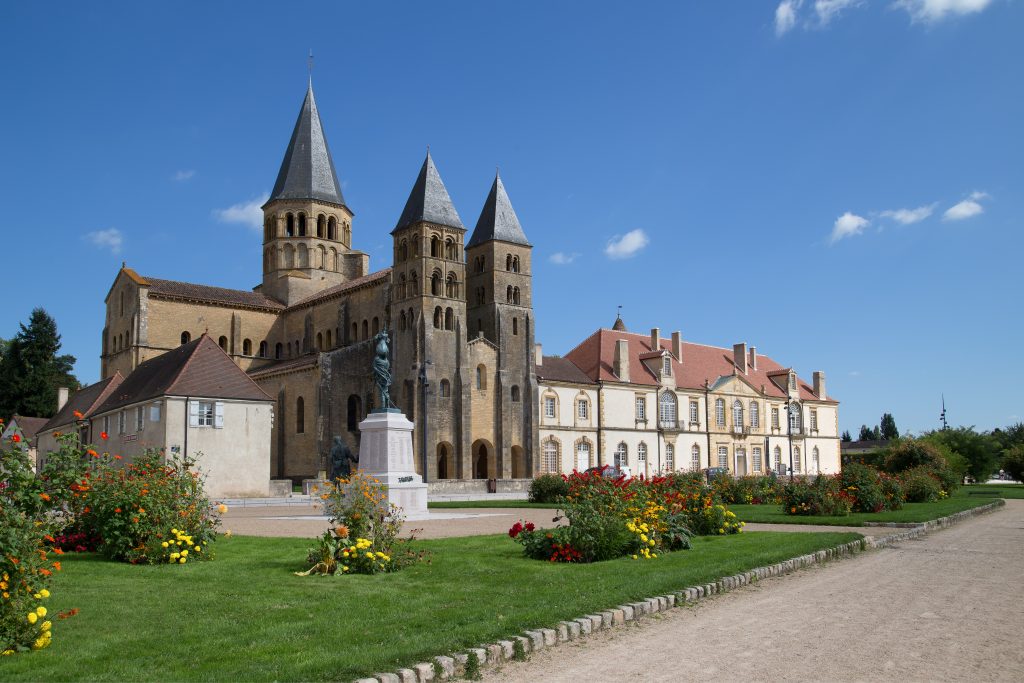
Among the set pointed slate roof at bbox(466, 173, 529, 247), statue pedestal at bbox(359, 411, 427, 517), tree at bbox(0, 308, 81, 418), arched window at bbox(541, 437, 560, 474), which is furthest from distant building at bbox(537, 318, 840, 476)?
tree at bbox(0, 308, 81, 418)

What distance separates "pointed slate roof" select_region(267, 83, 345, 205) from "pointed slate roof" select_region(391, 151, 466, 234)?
13.9 meters

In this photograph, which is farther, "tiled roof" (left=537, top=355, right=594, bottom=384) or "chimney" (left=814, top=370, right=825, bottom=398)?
"chimney" (left=814, top=370, right=825, bottom=398)

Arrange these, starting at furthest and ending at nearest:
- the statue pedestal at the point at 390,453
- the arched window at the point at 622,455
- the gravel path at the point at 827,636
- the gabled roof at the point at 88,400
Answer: the arched window at the point at 622,455
the gabled roof at the point at 88,400
the statue pedestal at the point at 390,453
the gravel path at the point at 827,636

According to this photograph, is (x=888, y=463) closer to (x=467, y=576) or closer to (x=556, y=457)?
(x=556, y=457)

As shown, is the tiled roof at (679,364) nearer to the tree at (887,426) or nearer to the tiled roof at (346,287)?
the tiled roof at (346,287)

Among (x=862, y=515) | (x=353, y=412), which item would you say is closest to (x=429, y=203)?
(x=353, y=412)

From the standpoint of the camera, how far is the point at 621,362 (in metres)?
61.5

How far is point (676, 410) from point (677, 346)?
19.9ft

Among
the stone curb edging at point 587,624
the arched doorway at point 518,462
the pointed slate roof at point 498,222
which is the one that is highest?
the pointed slate roof at point 498,222

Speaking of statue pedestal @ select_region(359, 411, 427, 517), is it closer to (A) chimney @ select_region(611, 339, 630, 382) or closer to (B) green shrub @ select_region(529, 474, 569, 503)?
(B) green shrub @ select_region(529, 474, 569, 503)

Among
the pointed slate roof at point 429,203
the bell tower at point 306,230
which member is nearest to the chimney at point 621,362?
the pointed slate roof at point 429,203

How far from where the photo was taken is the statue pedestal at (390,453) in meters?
22.0

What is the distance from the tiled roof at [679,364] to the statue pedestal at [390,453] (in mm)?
38311

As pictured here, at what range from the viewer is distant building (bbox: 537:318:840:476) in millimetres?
58594
